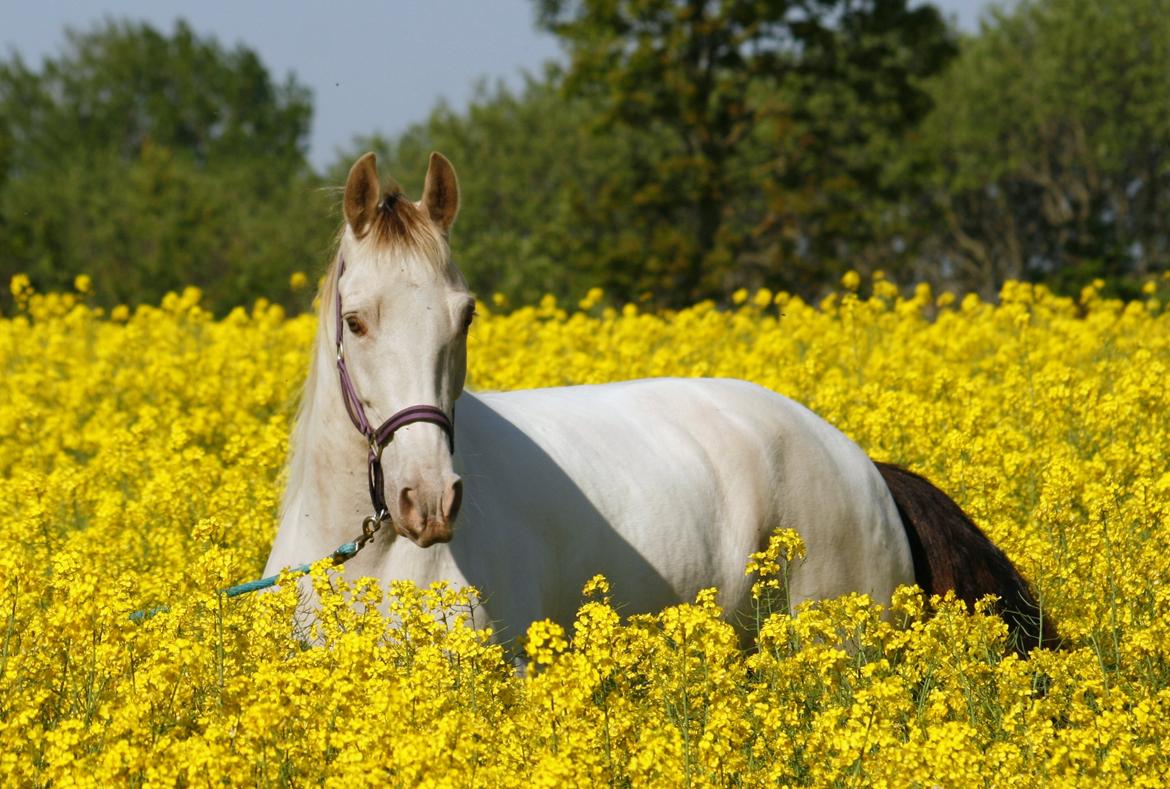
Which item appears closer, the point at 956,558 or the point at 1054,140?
the point at 956,558

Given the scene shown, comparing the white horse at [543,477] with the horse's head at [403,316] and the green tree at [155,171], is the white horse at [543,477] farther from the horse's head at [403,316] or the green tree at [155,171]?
the green tree at [155,171]

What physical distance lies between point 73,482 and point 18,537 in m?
0.84

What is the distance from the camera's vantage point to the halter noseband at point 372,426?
4.87m

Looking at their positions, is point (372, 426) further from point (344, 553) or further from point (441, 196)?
point (441, 196)

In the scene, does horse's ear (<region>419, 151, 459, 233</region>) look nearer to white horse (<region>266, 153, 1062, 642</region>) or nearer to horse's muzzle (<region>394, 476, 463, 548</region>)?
white horse (<region>266, 153, 1062, 642</region>)

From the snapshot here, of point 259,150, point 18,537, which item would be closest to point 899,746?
point 18,537

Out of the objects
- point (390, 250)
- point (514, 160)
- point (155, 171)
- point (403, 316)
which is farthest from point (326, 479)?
point (514, 160)

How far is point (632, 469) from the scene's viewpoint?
626cm

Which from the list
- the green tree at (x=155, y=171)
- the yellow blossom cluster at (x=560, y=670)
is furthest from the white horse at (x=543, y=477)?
the green tree at (x=155, y=171)

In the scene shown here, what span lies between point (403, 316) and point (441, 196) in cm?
51

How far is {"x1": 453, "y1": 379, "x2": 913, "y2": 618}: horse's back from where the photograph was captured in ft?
19.0

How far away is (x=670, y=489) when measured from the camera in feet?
20.6

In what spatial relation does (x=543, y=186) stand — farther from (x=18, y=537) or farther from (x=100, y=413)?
(x=18, y=537)

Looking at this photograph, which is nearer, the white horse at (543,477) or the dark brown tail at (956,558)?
the white horse at (543,477)
